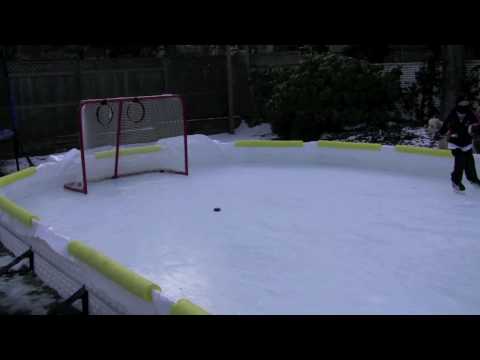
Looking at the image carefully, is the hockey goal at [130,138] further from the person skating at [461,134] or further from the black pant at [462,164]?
the black pant at [462,164]

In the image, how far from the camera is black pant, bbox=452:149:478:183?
817 centimetres

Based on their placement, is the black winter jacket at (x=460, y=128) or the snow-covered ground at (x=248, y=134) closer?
the black winter jacket at (x=460, y=128)

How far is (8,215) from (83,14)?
6578 millimetres

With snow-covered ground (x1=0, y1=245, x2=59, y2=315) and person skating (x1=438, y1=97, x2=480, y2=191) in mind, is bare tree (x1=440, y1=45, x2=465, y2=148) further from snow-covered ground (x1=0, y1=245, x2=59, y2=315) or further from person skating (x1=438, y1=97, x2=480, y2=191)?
snow-covered ground (x1=0, y1=245, x2=59, y2=315)

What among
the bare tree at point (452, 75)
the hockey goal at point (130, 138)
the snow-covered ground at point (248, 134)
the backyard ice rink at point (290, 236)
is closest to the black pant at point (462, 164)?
the backyard ice rink at point (290, 236)

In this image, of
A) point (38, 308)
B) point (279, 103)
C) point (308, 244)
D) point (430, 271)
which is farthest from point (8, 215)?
point (279, 103)

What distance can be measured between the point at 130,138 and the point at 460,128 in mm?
6090

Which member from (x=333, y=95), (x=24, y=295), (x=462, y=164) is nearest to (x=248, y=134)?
(x=333, y=95)

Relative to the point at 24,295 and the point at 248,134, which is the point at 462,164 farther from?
the point at 248,134

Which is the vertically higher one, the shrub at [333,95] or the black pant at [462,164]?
the shrub at [333,95]

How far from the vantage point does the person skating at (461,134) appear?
800 centimetres

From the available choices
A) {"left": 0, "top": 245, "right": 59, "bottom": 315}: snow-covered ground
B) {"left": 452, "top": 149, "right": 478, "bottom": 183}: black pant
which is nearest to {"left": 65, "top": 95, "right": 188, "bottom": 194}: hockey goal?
{"left": 0, "top": 245, "right": 59, "bottom": 315}: snow-covered ground

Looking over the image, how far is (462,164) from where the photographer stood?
8.23 meters

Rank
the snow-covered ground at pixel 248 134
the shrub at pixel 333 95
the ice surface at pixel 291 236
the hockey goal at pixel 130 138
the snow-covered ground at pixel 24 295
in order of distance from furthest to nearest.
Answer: the snow-covered ground at pixel 248 134
the shrub at pixel 333 95
the hockey goal at pixel 130 138
the snow-covered ground at pixel 24 295
the ice surface at pixel 291 236
